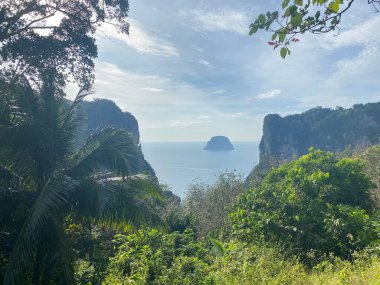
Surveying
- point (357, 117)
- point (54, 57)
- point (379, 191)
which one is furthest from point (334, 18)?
point (357, 117)

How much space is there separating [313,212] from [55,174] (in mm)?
6571

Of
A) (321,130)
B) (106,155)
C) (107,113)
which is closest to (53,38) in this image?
(106,155)

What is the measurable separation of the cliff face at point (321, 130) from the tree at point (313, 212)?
216 ft

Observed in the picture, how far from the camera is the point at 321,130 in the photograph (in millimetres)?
95812

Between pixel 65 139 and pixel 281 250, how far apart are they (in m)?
5.73

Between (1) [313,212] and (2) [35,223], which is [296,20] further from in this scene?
(1) [313,212]

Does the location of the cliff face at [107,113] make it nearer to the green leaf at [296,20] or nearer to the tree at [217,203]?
the tree at [217,203]

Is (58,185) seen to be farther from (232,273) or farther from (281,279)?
(281,279)

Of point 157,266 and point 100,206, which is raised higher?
point 100,206

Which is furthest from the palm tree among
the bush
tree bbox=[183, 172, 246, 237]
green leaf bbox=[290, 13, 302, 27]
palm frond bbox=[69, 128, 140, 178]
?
tree bbox=[183, 172, 246, 237]

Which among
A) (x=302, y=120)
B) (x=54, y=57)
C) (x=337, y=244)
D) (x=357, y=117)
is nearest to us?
(x=337, y=244)

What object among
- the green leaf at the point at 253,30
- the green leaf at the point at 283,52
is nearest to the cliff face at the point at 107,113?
the green leaf at the point at 253,30

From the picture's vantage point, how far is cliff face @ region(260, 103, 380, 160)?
83.2m

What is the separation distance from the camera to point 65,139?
Result: 7527 mm
